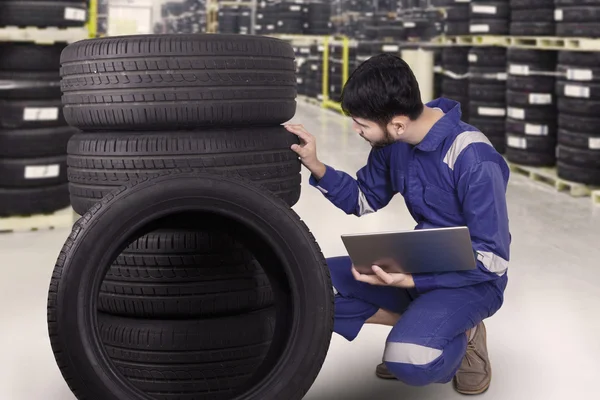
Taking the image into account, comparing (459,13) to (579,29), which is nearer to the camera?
(579,29)

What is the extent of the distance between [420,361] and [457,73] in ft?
24.8

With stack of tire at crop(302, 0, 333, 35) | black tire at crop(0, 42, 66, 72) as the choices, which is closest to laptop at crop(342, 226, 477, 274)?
black tire at crop(0, 42, 66, 72)

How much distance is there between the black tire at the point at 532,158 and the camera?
25.6ft

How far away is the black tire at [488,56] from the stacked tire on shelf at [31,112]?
4471 millimetres

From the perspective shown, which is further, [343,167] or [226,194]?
[343,167]

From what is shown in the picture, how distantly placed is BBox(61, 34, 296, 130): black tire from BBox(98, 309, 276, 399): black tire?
68cm

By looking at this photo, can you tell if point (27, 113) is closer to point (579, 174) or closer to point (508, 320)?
point (508, 320)

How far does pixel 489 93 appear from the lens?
28.5 feet

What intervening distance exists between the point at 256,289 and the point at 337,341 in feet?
2.49

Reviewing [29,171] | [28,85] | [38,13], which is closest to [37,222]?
[29,171]

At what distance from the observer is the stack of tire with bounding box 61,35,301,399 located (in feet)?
9.16

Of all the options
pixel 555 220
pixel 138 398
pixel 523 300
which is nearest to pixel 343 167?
pixel 555 220

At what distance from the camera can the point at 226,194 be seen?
7.96 ft

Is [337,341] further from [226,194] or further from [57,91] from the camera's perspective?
[57,91]
